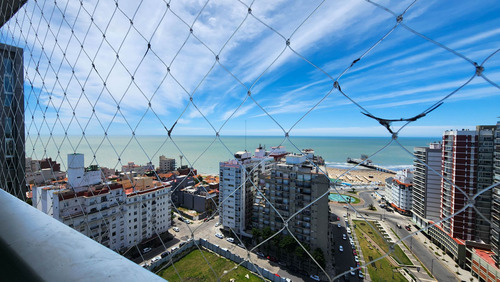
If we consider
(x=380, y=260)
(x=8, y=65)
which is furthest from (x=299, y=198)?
(x=8, y=65)

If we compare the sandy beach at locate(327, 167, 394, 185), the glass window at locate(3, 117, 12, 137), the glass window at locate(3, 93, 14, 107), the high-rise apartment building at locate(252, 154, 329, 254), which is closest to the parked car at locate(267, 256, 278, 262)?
the high-rise apartment building at locate(252, 154, 329, 254)

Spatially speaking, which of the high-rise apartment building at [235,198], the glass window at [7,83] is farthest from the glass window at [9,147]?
the high-rise apartment building at [235,198]

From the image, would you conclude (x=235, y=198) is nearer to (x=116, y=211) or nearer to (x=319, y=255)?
(x=319, y=255)

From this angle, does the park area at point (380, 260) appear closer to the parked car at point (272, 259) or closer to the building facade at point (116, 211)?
the parked car at point (272, 259)

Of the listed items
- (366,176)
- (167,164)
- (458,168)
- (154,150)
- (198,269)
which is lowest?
(366,176)

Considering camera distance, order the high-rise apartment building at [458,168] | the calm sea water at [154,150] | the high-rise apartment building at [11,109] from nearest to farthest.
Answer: the calm sea water at [154,150] → the high-rise apartment building at [11,109] → the high-rise apartment building at [458,168]

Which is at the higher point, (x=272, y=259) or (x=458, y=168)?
(x=458, y=168)
